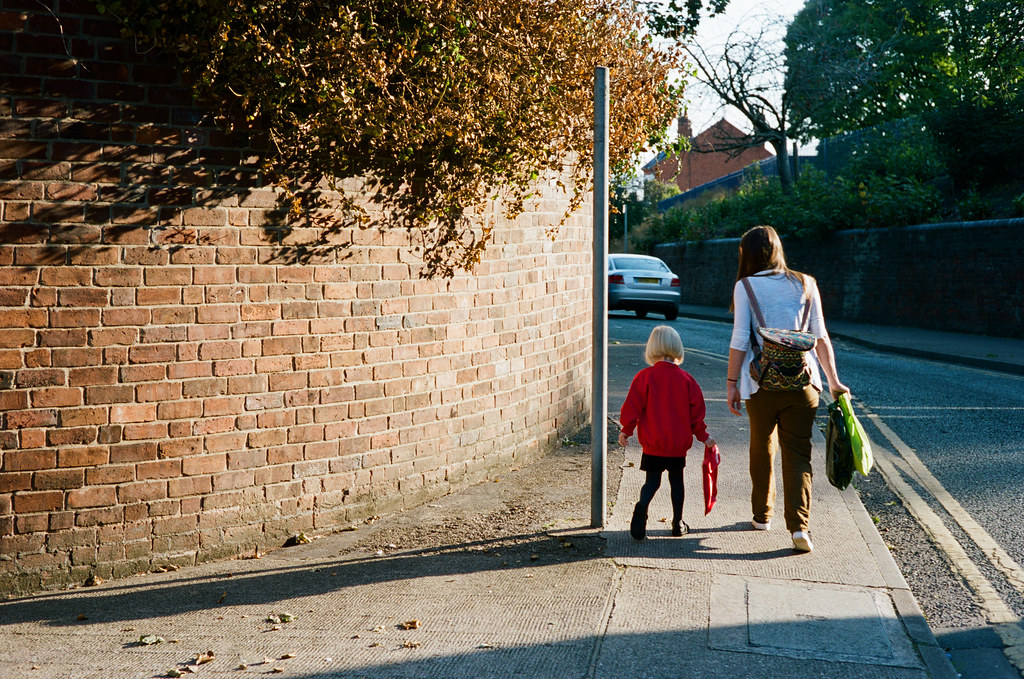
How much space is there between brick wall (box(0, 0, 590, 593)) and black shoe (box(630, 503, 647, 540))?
4.80 feet

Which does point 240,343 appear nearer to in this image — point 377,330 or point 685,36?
point 377,330

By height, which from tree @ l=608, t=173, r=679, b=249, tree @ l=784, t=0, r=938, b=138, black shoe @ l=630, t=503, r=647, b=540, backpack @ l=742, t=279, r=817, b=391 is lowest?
black shoe @ l=630, t=503, r=647, b=540

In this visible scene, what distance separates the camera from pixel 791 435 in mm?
5273

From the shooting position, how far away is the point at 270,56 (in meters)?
4.58

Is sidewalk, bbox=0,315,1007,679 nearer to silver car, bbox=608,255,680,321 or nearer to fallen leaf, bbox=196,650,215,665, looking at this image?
fallen leaf, bbox=196,650,215,665

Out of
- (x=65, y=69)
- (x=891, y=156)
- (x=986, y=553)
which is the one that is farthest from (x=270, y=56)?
(x=891, y=156)

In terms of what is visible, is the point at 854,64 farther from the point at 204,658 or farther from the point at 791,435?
the point at 204,658

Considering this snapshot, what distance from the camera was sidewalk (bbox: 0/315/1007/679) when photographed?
12.1 ft

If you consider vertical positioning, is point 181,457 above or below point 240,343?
below

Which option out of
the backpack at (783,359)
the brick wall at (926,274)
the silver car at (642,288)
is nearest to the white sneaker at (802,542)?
the backpack at (783,359)

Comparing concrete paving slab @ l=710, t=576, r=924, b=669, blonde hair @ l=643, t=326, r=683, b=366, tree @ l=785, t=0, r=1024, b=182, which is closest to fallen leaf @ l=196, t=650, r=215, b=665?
concrete paving slab @ l=710, t=576, r=924, b=669

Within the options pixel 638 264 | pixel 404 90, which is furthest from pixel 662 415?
pixel 638 264

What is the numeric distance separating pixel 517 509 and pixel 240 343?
207 cm

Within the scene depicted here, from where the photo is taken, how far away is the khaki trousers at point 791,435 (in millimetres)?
5207
